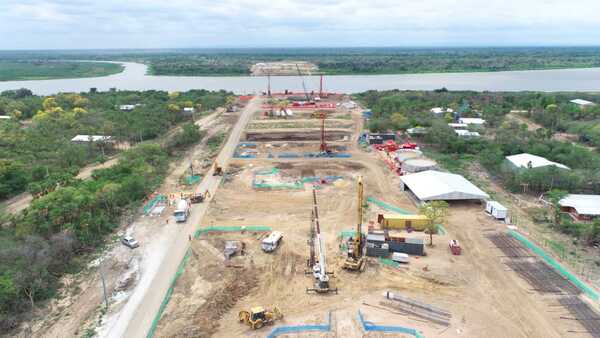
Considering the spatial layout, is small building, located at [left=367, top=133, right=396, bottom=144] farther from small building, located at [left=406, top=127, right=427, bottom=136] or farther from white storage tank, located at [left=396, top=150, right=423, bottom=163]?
white storage tank, located at [left=396, top=150, right=423, bottom=163]

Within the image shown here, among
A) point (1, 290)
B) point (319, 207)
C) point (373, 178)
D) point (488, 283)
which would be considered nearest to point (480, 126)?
point (373, 178)

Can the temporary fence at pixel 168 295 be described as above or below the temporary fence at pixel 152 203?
below

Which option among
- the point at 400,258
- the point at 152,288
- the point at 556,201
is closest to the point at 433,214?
the point at 400,258

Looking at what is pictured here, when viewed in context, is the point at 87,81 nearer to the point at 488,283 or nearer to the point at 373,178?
the point at 373,178

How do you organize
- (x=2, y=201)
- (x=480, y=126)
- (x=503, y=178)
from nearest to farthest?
1. (x=2, y=201)
2. (x=503, y=178)
3. (x=480, y=126)

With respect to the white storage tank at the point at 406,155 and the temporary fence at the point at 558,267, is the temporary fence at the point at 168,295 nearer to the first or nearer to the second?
the temporary fence at the point at 558,267

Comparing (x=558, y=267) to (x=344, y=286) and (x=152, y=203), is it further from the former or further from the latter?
(x=152, y=203)

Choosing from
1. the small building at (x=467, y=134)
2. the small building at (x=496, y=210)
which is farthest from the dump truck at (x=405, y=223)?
the small building at (x=467, y=134)
